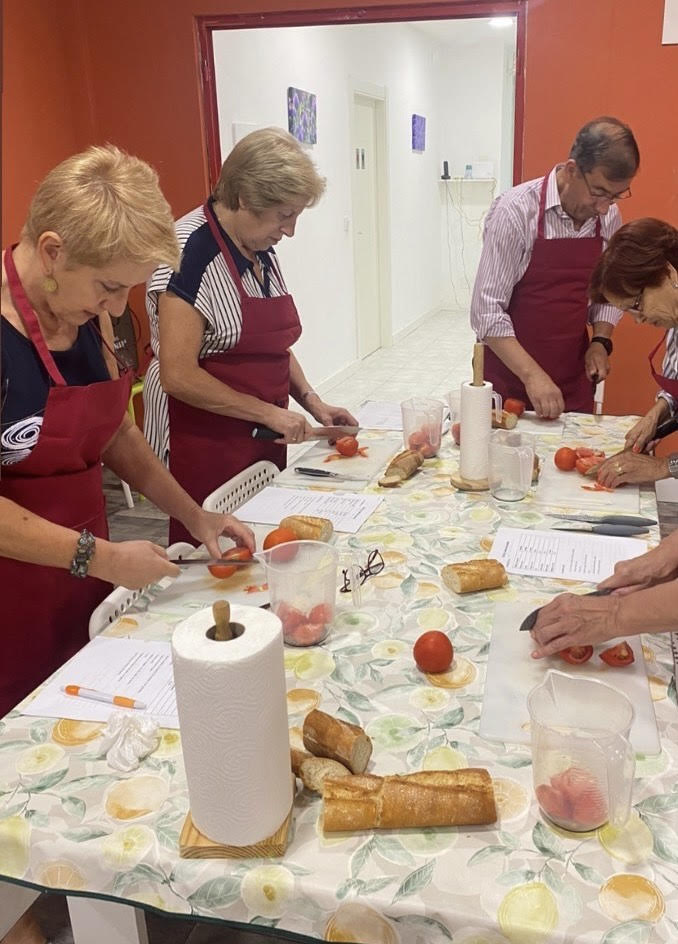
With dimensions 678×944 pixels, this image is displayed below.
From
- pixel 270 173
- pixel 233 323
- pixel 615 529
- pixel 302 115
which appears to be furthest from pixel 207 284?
pixel 302 115

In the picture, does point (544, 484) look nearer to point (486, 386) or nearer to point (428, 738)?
point (486, 386)

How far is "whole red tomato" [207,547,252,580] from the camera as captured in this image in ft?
5.01

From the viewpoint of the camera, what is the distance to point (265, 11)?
3.45m

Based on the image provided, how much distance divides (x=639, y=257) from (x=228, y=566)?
118 centimetres

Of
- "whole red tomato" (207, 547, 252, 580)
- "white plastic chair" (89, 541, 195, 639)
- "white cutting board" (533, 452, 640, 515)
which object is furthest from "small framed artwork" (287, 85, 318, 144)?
"white plastic chair" (89, 541, 195, 639)

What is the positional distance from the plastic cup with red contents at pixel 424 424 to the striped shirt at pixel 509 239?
0.64 meters

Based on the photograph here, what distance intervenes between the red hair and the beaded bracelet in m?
1.35

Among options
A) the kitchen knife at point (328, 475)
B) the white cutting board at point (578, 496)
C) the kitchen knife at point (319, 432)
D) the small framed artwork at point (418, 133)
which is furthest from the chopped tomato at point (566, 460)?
the small framed artwork at point (418, 133)

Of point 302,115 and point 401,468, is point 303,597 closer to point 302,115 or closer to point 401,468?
point 401,468

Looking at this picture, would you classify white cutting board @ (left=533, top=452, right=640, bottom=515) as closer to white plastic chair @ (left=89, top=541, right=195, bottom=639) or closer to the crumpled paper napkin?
white plastic chair @ (left=89, top=541, right=195, bottom=639)

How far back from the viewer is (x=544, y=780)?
0.91 m

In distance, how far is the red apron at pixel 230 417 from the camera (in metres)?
2.21

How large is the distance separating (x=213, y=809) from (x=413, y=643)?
1.67ft

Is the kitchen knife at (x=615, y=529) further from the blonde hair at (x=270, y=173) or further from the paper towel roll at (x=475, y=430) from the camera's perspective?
the blonde hair at (x=270, y=173)
